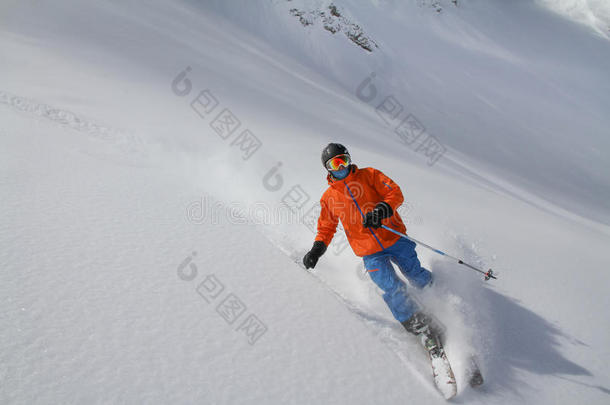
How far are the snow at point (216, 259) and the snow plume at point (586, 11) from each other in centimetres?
4592

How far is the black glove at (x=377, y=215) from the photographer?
9.35 feet

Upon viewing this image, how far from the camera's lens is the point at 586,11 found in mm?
42812

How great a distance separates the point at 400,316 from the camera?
8.62 feet

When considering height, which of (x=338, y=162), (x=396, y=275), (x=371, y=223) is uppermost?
(x=338, y=162)

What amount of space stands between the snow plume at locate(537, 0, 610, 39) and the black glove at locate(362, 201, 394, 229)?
53751 mm

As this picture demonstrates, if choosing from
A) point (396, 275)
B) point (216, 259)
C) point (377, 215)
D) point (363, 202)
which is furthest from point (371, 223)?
point (216, 259)

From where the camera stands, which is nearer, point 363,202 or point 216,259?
point 216,259

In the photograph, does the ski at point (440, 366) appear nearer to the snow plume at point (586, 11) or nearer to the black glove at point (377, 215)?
the black glove at point (377, 215)

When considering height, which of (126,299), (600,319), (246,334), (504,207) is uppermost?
(126,299)

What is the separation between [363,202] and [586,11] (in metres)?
58.6

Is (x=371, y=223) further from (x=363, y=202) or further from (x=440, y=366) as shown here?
(x=440, y=366)

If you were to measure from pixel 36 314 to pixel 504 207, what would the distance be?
6778 millimetres

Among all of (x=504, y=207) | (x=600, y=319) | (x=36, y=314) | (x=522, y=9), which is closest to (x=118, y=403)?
(x=36, y=314)

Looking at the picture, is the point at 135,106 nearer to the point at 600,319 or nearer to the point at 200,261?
the point at 200,261
